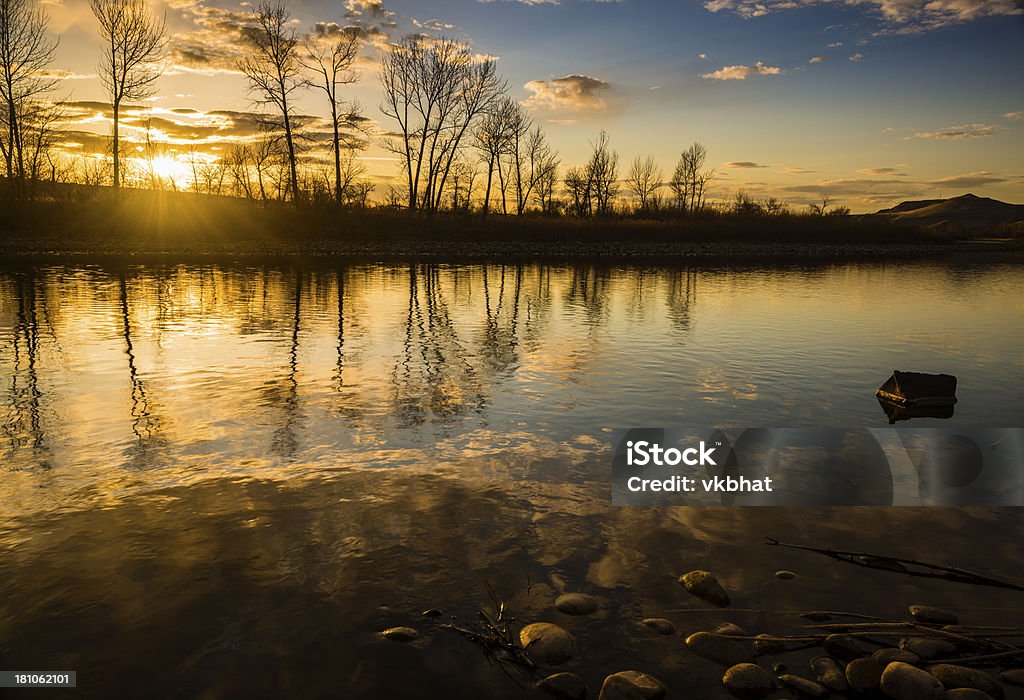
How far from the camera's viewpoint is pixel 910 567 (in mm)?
5016

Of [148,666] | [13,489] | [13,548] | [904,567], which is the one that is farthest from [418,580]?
[13,489]

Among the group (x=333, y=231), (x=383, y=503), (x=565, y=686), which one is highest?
(x=333, y=231)

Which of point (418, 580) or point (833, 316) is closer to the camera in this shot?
point (418, 580)

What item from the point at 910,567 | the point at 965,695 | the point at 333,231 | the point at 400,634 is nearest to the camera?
the point at 965,695

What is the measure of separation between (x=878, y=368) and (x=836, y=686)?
1050 centimetres

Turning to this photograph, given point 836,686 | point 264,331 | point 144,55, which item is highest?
point 144,55

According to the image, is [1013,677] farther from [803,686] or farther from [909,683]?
[803,686]

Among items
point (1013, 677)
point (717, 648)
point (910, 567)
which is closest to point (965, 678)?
point (1013, 677)

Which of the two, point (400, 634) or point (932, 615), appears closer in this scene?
point (400, 634)

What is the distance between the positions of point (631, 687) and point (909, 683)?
5.01ft

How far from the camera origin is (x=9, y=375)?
34.6 ft

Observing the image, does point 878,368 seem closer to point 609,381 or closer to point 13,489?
point 609,381

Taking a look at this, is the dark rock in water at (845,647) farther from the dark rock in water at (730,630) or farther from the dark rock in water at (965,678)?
the dark rock in water at (730,630)

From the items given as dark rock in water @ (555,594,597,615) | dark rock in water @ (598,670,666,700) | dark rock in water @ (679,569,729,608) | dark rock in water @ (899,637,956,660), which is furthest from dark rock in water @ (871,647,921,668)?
dark rock in water @ (555,594,597,615)
